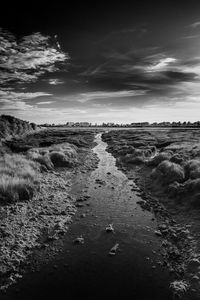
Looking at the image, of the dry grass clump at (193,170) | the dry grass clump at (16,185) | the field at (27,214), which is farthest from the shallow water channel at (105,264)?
the dry grass clump at (193,170)

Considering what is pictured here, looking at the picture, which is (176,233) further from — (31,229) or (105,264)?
(31,229)

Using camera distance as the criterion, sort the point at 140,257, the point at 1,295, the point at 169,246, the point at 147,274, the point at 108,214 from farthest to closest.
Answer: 1. the point at 108,214
2. the point at 169,246
3. the point at 140,257
4. the point at 147,274
5. the point at 1,295

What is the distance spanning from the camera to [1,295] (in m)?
7.18

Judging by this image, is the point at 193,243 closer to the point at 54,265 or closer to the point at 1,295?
the point at 54,265

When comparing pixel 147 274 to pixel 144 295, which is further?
pixel 147 274

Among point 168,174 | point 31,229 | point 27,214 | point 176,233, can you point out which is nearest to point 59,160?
point 168,174

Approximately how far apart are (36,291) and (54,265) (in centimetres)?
132

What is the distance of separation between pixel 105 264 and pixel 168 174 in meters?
12.5

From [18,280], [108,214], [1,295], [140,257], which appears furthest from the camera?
[108,214]

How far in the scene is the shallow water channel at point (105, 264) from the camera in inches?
297

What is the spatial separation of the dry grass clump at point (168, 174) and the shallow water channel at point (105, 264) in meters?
6.08

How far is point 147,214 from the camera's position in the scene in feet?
45.0

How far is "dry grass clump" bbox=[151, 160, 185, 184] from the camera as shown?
19109 millimetres

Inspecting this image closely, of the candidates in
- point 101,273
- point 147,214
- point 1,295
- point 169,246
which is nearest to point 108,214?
point 147,214
